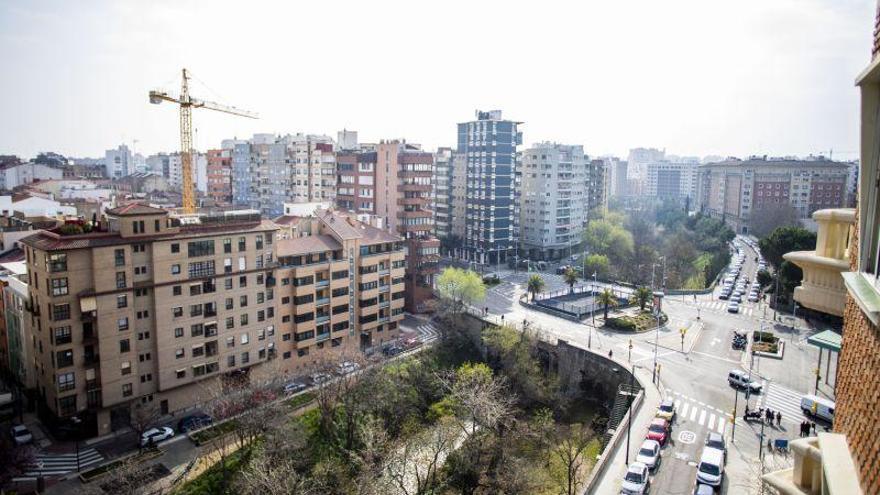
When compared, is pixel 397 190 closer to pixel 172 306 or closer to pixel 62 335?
pixel 172 306

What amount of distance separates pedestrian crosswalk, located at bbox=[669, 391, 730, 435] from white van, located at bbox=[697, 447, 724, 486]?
5.04m

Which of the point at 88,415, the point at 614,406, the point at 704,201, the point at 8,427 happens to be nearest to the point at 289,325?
the point at 88,415

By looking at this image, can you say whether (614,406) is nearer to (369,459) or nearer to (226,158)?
(369,459)

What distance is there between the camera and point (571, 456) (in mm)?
31766

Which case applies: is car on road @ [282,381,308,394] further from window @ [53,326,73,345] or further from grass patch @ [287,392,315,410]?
window @ [53,326,73,345]

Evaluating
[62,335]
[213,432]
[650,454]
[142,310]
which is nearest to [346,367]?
[213,432]

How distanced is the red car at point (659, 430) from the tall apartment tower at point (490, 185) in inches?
2075

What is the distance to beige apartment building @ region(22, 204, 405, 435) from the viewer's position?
35.6 metres

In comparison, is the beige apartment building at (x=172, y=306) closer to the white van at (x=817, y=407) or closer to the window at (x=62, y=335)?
the window at (x=62, y=335)

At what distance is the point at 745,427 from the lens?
1328 inches

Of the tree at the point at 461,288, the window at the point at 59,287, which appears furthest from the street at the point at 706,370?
the window at the point at 59,287

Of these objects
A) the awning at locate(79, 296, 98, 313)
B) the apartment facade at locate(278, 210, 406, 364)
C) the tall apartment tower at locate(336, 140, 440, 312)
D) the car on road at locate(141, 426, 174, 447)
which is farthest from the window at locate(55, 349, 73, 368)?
the tall apartment tower at locate(336, 140, 440, 312)

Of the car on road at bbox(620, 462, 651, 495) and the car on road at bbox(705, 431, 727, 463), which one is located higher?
the car on road at bbox(705, 431, 727, 463)

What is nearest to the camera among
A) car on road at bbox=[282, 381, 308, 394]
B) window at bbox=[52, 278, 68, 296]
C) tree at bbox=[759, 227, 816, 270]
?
window at bbox=[52, 278, 68, 296]
